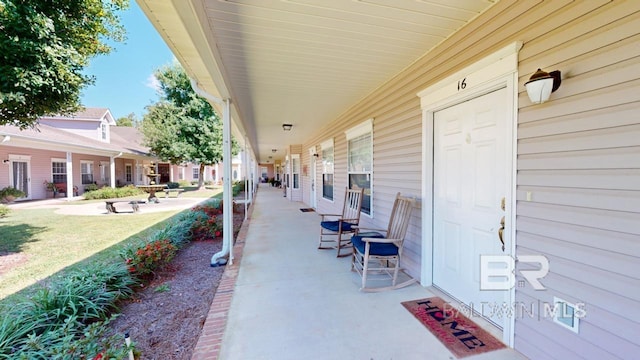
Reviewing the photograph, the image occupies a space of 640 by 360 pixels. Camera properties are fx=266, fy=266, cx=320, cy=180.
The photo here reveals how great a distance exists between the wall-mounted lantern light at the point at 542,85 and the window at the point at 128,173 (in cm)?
2363

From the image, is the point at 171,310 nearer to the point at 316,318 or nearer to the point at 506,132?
the point at 316,318

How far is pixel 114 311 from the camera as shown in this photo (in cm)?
266

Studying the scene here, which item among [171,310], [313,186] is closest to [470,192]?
[171,310]

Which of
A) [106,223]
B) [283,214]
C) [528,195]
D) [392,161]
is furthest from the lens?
[283,214]

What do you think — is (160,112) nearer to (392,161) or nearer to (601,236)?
(392,161)

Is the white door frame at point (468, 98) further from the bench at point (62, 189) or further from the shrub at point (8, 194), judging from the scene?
the bench at point (62, 189)

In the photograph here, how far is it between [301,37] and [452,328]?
3042mm

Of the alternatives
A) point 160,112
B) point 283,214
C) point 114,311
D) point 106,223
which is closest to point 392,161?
point 114,311

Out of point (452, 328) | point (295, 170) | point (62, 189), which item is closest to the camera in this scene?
point (452, 328)

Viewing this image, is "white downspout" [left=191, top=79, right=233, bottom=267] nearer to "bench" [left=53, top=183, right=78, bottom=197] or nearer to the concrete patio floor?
the concrete patio floor

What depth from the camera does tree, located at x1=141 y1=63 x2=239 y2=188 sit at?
17203 mm

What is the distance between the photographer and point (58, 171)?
13945 mm

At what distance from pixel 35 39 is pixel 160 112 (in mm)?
14878

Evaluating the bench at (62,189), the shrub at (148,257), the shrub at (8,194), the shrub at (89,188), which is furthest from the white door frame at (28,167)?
the shrub at (148,257)
